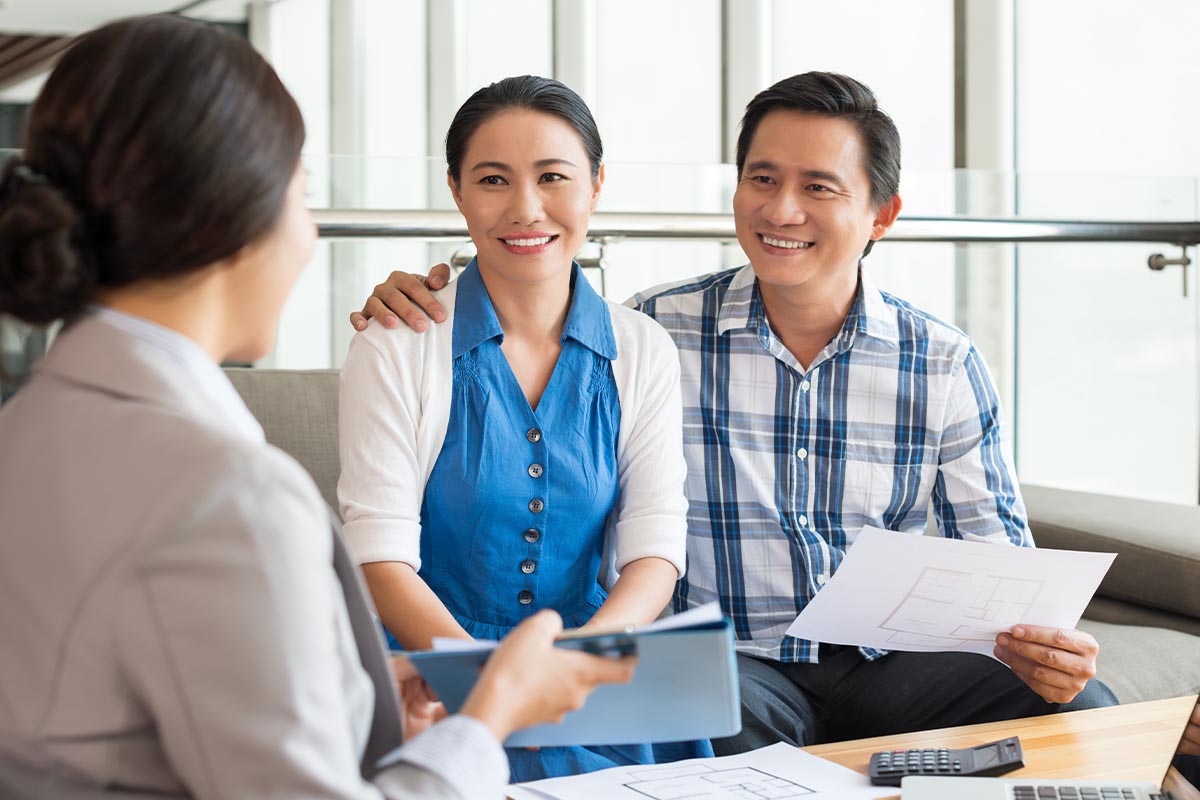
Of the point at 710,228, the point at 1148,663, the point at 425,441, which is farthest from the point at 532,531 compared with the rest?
the point at 710,228

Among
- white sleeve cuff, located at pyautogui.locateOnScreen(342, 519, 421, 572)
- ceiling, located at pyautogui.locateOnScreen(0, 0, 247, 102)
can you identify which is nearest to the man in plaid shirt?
white sleeve cuff, located at pyautogui.locateOnScreen(342, 519, 421, 572)

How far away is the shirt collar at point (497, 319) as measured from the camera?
5.51 feet

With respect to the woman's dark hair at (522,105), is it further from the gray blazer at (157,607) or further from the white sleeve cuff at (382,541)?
the gray blazer at (157,607)

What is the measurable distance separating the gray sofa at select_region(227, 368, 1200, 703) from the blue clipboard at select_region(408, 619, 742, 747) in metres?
A: 1.03

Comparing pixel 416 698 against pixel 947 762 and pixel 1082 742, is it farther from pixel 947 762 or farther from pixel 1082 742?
pixel 1082 742

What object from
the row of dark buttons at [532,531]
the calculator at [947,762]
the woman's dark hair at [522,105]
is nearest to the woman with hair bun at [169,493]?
the calculator at [947,762]

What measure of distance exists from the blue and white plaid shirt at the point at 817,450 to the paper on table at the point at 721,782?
60 centimetres

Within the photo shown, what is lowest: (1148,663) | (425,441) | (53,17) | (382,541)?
(1148,663)

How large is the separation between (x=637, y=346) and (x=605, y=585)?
0.35 metres

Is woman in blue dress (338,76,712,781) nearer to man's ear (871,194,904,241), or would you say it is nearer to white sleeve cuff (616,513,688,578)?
white sleeve cuff (616,513,688,578)

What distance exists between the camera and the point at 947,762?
1.27 metres

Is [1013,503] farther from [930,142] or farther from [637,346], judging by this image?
[930,142]

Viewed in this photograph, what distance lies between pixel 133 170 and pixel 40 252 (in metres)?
0.08

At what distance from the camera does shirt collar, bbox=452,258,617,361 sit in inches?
66.1
